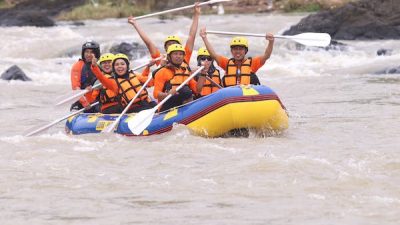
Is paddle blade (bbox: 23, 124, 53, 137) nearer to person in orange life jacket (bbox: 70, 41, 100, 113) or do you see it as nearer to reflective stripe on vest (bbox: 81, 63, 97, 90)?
person in orange life jacket (bbox: 70, 41, 100, 113)

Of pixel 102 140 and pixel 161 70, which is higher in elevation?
pixel 161 70

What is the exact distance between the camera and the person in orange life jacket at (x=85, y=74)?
37.1ft

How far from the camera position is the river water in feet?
21.7

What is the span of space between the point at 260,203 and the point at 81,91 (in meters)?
4.64

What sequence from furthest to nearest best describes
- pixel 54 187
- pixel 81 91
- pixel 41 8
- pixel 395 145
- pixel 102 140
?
pixel 41 8 → pixel 81 91 → pixel 102 140 → pixel 395 145 → pixel 54 187

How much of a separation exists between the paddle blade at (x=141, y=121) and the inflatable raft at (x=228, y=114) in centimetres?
14

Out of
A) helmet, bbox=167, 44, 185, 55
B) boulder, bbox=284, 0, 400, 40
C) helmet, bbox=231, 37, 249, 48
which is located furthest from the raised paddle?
boulder, bbox=284, 0, 400, 40

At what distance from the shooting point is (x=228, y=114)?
9.59m

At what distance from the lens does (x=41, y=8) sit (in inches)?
1811

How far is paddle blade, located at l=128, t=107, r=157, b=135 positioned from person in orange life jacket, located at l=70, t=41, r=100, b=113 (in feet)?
5.26

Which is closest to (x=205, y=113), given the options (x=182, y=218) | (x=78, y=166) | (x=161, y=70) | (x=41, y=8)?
(x=161, y=70)

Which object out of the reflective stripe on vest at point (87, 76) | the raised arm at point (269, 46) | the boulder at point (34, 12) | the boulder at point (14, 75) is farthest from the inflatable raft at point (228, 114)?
the boulder at point (34, 12)

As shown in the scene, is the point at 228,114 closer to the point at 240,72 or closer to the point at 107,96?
the point at 240,72

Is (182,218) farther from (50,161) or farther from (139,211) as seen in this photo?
(50,161)
